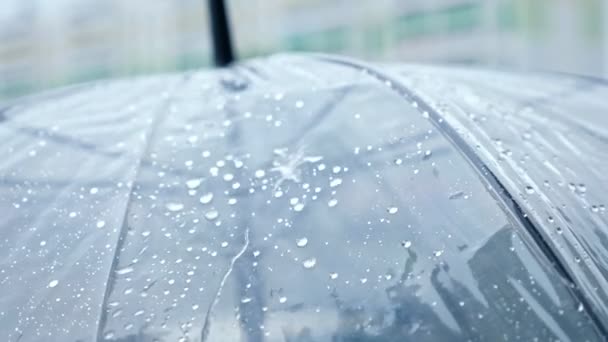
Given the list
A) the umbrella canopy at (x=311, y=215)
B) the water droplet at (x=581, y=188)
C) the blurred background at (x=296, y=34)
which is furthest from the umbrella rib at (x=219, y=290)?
the blurred background at (x=296, y=34)

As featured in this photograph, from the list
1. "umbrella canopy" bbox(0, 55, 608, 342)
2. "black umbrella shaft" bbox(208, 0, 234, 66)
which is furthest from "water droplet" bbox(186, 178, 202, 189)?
"black umbrella shaft" bbox(208, 0, 234, 66)

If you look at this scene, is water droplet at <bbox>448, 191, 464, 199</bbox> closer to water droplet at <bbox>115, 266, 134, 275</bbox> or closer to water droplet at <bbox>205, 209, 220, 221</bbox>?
water droplet at <bbox>205, 209, 220, 221</bbox>

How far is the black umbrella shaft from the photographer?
188 centimetres

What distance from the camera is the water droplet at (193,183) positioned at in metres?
1.18

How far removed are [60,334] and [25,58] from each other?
6362 millimetres

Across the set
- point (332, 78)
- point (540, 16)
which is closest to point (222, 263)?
point (332, 78)

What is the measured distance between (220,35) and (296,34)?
15.1 ft

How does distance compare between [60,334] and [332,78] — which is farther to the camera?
[332,78]

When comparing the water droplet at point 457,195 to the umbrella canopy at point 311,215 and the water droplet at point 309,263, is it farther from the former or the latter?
the water droplet at point 309,263

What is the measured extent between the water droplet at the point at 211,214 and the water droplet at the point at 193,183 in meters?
0.06

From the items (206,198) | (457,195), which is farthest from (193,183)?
(457,195)

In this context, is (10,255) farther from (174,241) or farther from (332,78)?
(332,78)

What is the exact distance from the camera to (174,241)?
108 cm

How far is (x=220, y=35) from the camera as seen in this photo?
1.88m
